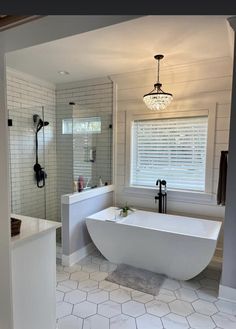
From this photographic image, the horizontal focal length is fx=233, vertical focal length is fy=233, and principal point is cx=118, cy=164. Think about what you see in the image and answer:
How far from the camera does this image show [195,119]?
3396mm

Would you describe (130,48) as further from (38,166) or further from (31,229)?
(38,166)

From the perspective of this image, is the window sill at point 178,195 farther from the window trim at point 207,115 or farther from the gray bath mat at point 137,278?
the gray bath mat at point 137,278

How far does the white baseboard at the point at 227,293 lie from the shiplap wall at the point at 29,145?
2.67 m

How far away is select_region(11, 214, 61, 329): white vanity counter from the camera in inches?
61.1

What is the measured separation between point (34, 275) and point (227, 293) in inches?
75.3

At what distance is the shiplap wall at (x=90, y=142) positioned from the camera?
3969mm

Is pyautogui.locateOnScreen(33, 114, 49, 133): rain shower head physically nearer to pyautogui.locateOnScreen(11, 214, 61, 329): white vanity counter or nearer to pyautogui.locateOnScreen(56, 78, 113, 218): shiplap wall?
pyautogui.locateOnScreen(56, 78, 113, 218): shiplap wall

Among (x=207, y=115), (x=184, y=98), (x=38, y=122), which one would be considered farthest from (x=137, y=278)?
(x=38, y=122)

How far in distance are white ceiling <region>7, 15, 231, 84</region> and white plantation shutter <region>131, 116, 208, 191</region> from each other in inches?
34.6

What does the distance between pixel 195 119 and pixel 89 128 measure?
1719mm

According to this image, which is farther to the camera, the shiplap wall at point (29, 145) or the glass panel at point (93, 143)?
the glass panel at point (93, 143)

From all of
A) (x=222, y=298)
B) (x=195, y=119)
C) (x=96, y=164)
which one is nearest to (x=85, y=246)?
(x=96, y=164)

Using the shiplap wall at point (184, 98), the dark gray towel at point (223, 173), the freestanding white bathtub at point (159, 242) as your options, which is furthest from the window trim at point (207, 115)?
the dark gray towel at point (223, 173)


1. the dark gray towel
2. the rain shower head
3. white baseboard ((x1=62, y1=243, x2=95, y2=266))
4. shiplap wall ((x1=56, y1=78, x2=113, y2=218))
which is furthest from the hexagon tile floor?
the rain shower head
